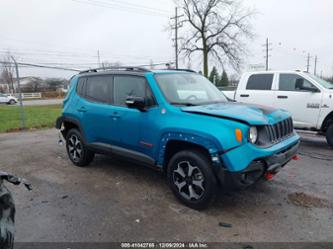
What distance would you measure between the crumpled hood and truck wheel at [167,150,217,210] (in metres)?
0.56

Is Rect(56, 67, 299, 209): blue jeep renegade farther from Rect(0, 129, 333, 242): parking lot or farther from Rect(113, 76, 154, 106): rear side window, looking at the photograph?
Rect(0, 129, 333, 242): parking lot

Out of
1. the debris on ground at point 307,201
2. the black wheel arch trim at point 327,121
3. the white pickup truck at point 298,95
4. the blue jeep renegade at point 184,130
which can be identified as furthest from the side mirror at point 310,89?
the debris on ground at point 307,201

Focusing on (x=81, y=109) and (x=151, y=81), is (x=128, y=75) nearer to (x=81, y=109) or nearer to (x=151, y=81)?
(x=151, y=81)

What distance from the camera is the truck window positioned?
6.89m

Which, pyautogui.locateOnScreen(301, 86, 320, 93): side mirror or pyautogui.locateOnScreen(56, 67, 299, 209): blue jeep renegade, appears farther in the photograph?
pyautogui.locateOnScreen(301, 86, 320, 93): side mirror

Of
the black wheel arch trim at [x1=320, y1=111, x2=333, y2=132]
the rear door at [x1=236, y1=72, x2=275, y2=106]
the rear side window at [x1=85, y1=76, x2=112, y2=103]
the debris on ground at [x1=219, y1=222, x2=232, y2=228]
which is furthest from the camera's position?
the rear door at [x1=236, y1=72, x2=275, y2=106]

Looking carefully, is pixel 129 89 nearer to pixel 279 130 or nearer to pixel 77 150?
pixel 77 150

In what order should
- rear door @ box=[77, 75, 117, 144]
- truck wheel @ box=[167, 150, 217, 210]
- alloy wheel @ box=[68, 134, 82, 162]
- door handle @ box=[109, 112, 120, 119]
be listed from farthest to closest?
alloy wheel @ box=[68, 134, 82, 162] < rear door @ box=[77, 75, 117, 144] < door handle @ box=[109, 112, 120, 119] < truck wheel @ box=[167, 150, 217, 210]

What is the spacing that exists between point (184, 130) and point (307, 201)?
209cm

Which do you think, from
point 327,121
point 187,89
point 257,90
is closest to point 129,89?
point 187,89

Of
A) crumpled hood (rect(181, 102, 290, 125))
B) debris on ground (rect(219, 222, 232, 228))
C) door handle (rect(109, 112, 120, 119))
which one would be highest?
crumpled hood (rect(181, 102, 290, 125))

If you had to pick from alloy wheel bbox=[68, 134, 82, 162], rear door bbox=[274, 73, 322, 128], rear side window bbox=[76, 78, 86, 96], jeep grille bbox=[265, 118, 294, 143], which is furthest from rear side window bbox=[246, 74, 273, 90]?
alloy wheel bbox=[68, 134, 82, 162]

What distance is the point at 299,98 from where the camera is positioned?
275 inches

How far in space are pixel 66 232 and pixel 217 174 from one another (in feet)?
6.27
